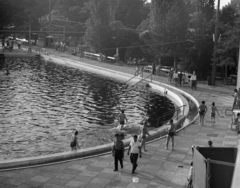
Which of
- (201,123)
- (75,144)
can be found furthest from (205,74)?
(75,144)

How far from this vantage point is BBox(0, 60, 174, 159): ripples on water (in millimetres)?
21875

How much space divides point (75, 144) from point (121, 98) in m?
17.9

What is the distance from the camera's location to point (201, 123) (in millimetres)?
24078

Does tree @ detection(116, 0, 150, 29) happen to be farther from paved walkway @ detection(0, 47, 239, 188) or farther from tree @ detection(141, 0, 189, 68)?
paved walkway @ detection(0, 47, 239, 188)

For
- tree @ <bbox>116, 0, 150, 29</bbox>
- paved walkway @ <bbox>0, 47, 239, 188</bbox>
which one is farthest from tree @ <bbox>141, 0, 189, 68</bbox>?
tree @ <bbox>116, 0, 150, 29</bbox>

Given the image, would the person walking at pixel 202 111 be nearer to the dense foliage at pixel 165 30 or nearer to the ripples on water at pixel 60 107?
the ripples on water at pixel 60 107

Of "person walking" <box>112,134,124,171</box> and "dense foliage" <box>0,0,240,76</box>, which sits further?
"dense foliage" <box>0,0,240,76</box>

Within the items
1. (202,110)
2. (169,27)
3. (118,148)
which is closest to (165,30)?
(169,27)

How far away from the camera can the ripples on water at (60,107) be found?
71.8 ft

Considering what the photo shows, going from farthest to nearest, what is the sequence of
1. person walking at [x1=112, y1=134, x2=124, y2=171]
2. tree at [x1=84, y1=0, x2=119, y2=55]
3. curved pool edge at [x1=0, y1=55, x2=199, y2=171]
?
tree at [x1=84, y1=0, x2=119, y2=55] < curved pool edge at [x1=0, y1=55, x2=199, y2=171] < person walking at [x1=112, y1=134, x2=124, y2=171]

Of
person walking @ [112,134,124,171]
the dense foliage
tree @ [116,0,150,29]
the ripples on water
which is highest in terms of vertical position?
tree @ [116,0,150,29]

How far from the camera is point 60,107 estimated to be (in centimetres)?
3128

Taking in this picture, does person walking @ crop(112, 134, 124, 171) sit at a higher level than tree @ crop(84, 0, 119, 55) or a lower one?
lower

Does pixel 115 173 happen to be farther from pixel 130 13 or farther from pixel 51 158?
pixel 130 13
